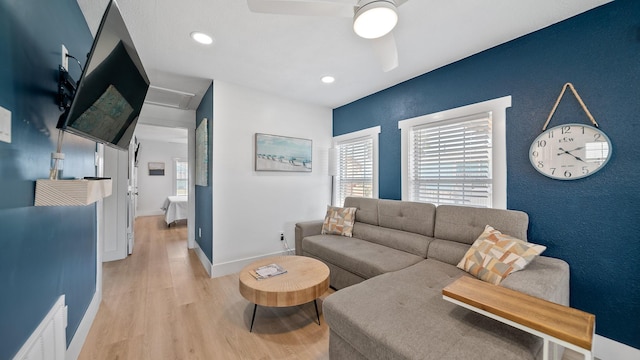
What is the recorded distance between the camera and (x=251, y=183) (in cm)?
330

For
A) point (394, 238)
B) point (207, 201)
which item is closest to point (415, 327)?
point (394, 238)

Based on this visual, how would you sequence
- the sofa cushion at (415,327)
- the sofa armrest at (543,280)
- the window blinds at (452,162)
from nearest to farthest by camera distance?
the sofa cushion at (415,327)
the sofa armrest at (543,280)
the window blinds at (452,162)

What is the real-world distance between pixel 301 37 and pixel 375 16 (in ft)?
3.30

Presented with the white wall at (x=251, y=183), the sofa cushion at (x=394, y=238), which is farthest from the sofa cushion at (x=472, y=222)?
the white wall at (x=251, y=183)

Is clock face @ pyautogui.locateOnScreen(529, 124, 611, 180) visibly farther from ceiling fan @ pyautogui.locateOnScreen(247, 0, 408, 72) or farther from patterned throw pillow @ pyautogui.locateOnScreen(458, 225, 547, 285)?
ceiling fan @ pyautogui.locateOnScreen(247, 0, 408, 72)

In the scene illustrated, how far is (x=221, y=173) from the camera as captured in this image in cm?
308

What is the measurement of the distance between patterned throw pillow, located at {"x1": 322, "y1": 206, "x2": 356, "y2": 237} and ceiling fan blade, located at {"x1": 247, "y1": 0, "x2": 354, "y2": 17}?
2.25 m

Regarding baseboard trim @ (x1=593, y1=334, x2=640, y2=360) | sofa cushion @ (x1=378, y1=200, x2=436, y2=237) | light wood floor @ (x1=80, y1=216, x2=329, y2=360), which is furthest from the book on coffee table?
baseboard trim @ (x1=593, y1=334, x2=640, y2=360)

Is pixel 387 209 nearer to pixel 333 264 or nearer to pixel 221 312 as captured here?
pixel 333 264

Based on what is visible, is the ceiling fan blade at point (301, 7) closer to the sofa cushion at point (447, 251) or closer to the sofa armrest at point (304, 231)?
the sofa cushion at point (447, 251)

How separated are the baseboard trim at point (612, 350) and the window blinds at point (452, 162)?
45.3 inches

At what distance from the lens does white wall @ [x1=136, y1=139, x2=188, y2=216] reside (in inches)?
302

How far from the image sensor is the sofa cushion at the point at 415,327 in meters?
1.07

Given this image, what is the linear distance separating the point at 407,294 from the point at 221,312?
1708 millimetres
